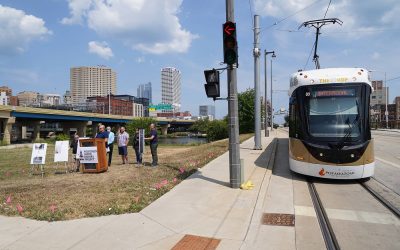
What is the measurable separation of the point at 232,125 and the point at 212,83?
1178 millimetres

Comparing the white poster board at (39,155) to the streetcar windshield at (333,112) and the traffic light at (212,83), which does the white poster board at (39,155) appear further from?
the streetcar windshield at (333,112)

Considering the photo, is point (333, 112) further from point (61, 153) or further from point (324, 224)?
point (61, 153)

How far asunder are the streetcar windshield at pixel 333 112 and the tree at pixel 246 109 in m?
45.4

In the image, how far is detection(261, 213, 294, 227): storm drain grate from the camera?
7.36 metres

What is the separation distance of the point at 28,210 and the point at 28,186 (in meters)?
3.21

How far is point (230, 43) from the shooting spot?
9.94m

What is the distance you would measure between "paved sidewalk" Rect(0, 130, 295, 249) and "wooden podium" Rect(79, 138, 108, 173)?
16.0ft

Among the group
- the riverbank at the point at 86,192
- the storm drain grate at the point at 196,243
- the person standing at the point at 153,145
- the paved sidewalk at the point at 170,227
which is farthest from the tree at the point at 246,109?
the storm drain grate at the point at 196,243

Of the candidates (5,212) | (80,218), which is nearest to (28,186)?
(5,212)

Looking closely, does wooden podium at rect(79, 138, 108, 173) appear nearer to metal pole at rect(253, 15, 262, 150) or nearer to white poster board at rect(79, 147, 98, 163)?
white poster board at rect(79, 147, 98, 163)

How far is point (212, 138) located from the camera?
2847 inches

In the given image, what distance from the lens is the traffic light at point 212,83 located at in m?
10.4

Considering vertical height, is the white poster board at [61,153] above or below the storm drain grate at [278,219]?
above

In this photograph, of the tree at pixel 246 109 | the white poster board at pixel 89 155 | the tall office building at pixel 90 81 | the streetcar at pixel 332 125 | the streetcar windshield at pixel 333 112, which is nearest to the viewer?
the streetcar at pixel 332 125
